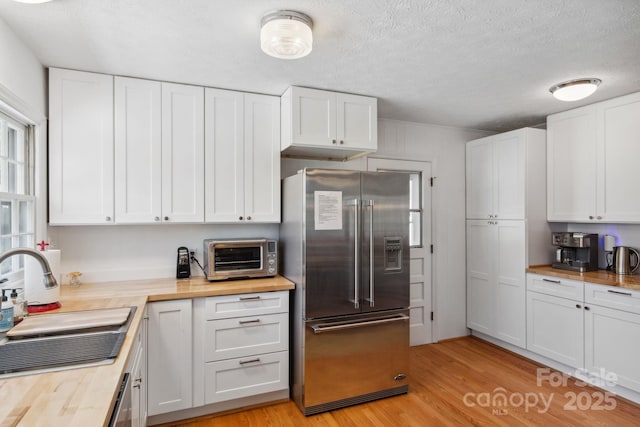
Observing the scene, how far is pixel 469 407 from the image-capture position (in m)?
2.67

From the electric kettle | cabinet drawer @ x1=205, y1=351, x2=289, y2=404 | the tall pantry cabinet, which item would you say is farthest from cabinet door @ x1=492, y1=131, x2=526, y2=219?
cabinet drawer @ x1=205, y1=351, x2=289, y2=404

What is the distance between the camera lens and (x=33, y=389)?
3.80 feet

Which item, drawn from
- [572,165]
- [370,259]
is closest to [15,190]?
[370,259]

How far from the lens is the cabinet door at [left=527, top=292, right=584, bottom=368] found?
3.02 meters

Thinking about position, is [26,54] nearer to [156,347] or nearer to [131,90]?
[131,90]

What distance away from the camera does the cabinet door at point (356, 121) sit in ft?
9.48

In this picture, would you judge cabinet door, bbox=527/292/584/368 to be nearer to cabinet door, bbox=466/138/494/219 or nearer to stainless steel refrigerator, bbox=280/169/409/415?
cabinet door, bbox=466/138/494/219

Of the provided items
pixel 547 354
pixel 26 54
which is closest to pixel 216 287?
pixel 26 54

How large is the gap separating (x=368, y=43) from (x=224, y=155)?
138 centimetres

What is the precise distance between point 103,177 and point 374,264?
6.71ft

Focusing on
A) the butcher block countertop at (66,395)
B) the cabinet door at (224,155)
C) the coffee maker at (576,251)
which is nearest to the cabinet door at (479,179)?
the coffee maker at (576,251)

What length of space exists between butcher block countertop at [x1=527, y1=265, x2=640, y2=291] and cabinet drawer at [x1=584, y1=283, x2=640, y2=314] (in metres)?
0.03

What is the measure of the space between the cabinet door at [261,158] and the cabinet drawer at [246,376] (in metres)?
1.07

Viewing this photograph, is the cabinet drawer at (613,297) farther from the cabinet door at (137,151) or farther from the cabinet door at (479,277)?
the cabinet door at (137,151)
